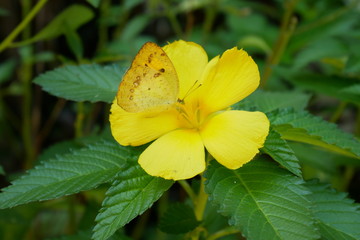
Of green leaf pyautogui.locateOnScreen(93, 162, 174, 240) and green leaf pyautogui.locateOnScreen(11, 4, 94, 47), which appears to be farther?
green leaf pyautogui.locateOnScreen(11, 4, 94, 47)

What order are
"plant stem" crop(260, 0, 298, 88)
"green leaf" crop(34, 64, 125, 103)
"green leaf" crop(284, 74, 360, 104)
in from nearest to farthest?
"green leaf" crop(34, 64, 125, 103)
"green leaf" crop(284, 74, 360, 104)
"plant stem" crop(260, 0, 298, 88)

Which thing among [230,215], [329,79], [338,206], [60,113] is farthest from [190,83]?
[60,113]

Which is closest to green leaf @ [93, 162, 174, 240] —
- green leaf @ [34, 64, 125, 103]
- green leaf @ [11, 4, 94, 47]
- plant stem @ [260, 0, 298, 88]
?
green leaf @ [34, 64, 125, 103]

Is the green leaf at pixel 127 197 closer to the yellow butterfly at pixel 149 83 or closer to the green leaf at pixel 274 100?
the yellow butterfly at pixel 149 83

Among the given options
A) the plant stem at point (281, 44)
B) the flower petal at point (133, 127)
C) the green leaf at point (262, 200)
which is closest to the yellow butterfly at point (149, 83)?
A: the flower petal at point (133, 127)

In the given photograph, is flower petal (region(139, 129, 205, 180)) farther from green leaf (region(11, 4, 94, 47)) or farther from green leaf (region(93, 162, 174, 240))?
green leaf (region(11, 4, 94, 47))

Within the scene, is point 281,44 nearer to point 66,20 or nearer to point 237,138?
point 66,20

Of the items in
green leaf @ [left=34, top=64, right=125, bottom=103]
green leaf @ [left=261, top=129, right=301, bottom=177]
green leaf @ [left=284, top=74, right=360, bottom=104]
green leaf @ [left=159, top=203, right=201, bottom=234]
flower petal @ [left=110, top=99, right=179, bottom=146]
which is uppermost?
green leaf @ [left=34, top=64, right=125, bottom=103]

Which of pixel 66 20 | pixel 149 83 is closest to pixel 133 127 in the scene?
pixel 149 83
